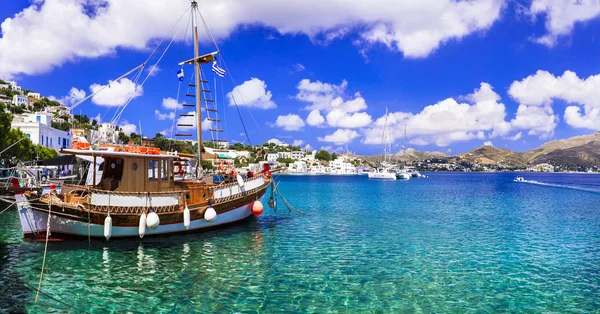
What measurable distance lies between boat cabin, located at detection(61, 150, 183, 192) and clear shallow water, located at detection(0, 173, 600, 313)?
113 inches

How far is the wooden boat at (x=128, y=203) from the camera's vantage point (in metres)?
17.3

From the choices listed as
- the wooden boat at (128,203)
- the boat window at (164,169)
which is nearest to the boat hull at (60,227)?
the wooden boat at (128,203)

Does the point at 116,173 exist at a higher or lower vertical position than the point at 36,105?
lower

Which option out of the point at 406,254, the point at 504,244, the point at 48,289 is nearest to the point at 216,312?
the point at 48,289

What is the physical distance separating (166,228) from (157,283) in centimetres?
749

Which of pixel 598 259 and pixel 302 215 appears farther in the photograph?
pixel 302 215

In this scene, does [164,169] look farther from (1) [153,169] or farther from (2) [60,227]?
(2) [60,227]

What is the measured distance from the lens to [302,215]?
102 ft

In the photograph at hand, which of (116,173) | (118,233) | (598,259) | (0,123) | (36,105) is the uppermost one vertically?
(36,105)

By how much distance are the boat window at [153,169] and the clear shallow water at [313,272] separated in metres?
3.50

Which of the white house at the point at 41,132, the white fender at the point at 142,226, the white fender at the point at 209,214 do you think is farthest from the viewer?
the white house at the point at 41,132

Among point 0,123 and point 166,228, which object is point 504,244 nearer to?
point 166,228

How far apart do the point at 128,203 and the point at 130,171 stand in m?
1.98

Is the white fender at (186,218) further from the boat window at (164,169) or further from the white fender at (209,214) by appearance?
the boat window at (164,169)
